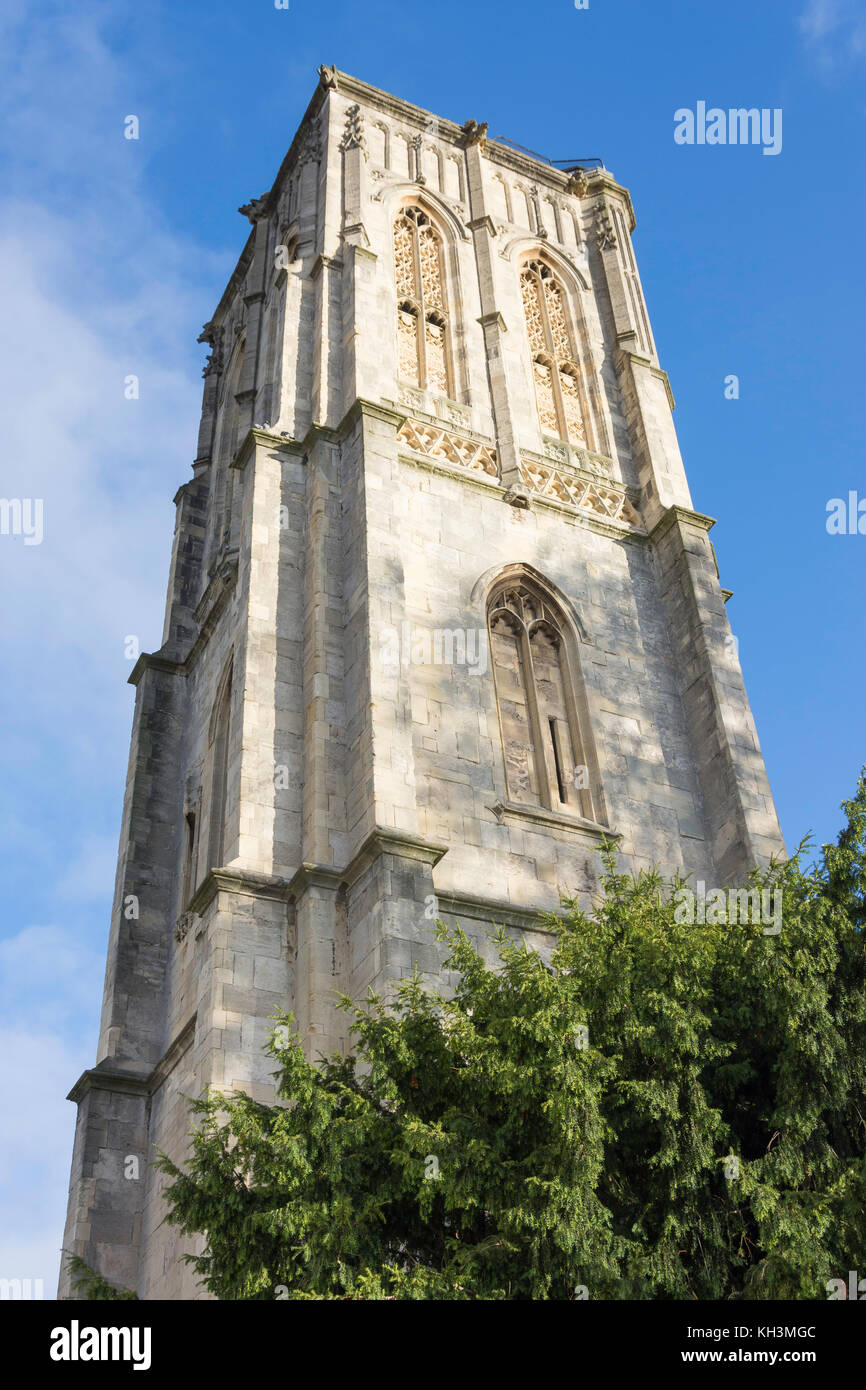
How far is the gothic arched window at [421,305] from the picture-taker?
2327 cm

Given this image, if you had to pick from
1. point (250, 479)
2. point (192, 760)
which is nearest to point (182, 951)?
point (192, 760)

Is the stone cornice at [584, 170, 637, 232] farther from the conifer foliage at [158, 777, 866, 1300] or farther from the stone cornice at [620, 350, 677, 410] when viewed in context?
the conifer foliage at [158, 777, 866, 1300]

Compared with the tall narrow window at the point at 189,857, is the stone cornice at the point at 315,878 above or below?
below

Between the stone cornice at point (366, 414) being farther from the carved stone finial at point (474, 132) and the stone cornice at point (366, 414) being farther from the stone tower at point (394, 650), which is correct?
the carved stone finial at point (474, 132)

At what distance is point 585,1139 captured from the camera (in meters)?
10.0

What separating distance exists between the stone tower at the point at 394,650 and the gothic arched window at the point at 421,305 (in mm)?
58

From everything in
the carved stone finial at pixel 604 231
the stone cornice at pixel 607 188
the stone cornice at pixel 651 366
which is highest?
the stone cornice at pixel 607 188

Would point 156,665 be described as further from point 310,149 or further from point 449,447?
point 310,149

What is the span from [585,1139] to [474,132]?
2258cm

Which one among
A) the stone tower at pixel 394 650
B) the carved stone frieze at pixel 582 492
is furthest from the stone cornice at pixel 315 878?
the carved stone frieze at pixel 582 492

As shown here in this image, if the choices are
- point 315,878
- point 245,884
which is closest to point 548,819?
point 315,878

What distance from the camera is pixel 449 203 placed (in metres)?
26.5
